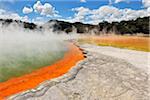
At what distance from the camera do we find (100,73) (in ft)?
71.0

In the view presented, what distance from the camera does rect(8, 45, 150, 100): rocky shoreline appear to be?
51.8 ft

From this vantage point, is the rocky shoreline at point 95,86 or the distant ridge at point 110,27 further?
the distant ridge at point 110,27

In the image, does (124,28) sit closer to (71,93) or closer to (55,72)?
(55,72)

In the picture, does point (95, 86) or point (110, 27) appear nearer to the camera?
point (95, 86)

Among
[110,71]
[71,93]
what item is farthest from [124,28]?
A: [71,93]

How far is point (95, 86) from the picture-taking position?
18.3 metres

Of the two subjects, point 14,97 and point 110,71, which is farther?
point 110,71

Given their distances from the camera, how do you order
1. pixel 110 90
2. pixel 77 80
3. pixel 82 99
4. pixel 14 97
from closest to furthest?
pixel 14 97 → pixel 82 99 → pixel 110 90 → pixel 77 80

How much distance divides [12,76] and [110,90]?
708 cm

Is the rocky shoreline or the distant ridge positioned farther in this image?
the distant ridge

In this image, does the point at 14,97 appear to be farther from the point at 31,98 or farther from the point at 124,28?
the point at 124,28

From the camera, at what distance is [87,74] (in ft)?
69.4

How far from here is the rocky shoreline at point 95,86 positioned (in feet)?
51.8

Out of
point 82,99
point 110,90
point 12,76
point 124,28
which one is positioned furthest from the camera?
point 124,28
